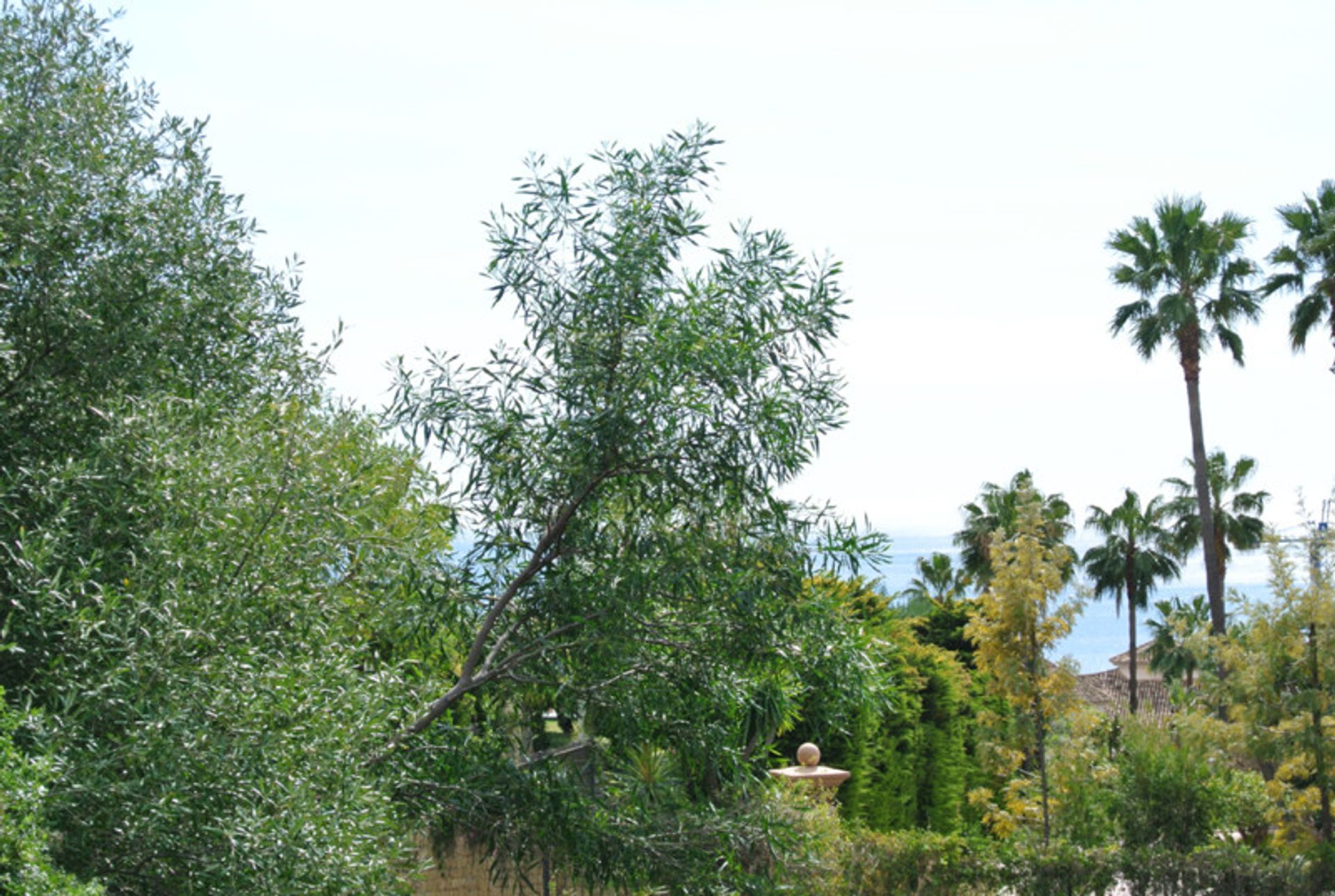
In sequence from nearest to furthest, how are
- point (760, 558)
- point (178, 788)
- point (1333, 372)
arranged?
point (178, 788) → point (760, 558) → point (1333, 372)

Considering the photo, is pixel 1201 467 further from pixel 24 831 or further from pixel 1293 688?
pixel 24 831

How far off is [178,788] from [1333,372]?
2078 centimetres

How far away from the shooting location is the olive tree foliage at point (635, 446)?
6.41 metres

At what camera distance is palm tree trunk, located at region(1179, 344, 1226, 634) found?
905 inches

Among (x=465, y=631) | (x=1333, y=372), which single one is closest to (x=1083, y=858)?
(x=465, y=631)

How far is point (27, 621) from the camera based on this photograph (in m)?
4.64

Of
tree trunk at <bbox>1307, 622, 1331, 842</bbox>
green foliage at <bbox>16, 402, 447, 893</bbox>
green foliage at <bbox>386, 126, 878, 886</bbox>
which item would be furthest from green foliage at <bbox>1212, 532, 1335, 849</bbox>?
green foliage at <bbox>16, 402, 447, 893</bbox>

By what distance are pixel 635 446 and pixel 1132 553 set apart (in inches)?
1200

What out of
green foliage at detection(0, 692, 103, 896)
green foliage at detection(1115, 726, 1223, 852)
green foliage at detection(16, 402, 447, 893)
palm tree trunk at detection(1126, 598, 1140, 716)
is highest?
palm tree trunk at detection(1126, 598, 1140, 716)

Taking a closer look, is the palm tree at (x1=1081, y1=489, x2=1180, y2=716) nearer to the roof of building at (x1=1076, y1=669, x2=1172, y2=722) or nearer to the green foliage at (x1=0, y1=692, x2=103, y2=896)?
the roof of building at (x1=1076, y1=669, x2=1172, y2=722)

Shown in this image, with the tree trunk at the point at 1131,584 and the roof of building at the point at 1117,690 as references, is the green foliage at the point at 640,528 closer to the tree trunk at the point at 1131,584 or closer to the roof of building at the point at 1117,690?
the tree trunk at the point at 1131,584

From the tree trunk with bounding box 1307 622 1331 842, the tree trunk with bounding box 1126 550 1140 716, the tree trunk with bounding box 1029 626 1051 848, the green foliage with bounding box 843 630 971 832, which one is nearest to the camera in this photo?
the tree trunk with bounding box 1307 622 1331 842

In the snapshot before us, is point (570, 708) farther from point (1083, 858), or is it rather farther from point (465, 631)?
point (1083, 858)

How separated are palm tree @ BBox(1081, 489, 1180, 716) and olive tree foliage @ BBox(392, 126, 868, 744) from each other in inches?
1151
